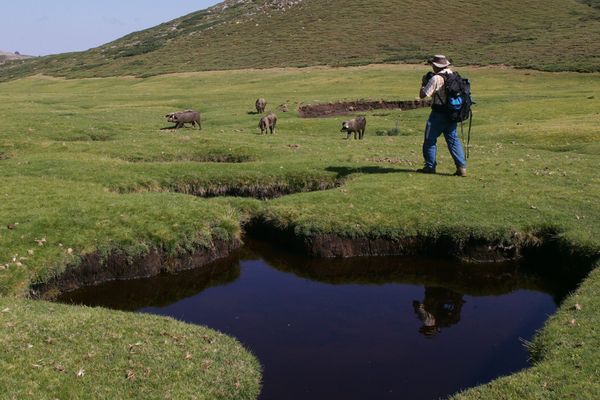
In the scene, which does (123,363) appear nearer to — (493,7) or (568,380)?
(568,380)

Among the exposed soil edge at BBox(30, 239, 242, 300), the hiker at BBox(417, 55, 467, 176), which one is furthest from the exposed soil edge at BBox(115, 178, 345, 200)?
the exposed soil edge at BBox(30, 239, 242, 300)

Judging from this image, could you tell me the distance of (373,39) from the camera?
509 feet

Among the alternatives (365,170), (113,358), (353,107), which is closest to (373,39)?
(353,107)

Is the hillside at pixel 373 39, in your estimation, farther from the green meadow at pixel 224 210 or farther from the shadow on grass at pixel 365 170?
the shadow on grass at pixel 365 170

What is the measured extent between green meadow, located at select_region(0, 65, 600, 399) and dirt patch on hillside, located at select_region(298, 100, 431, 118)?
1045 centimetres

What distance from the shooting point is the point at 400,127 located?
4684 cm

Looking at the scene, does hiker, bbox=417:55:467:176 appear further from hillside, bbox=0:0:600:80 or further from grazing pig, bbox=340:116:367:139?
hillside, bbox=0:0:600:80

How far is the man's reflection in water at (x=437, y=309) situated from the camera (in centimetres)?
1531

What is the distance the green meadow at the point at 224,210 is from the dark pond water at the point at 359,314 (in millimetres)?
1066

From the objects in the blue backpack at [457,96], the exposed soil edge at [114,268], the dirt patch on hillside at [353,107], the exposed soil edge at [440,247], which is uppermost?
the blue backpack at [457,96]

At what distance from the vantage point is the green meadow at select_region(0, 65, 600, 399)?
11336 millimetres

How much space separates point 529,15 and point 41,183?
166269 millimetres

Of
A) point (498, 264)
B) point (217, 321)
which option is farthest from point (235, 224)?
point (498, 264)

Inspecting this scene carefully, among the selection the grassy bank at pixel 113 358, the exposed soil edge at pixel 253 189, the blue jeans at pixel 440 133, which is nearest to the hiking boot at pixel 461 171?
the blue jeans at pixel 440 133
